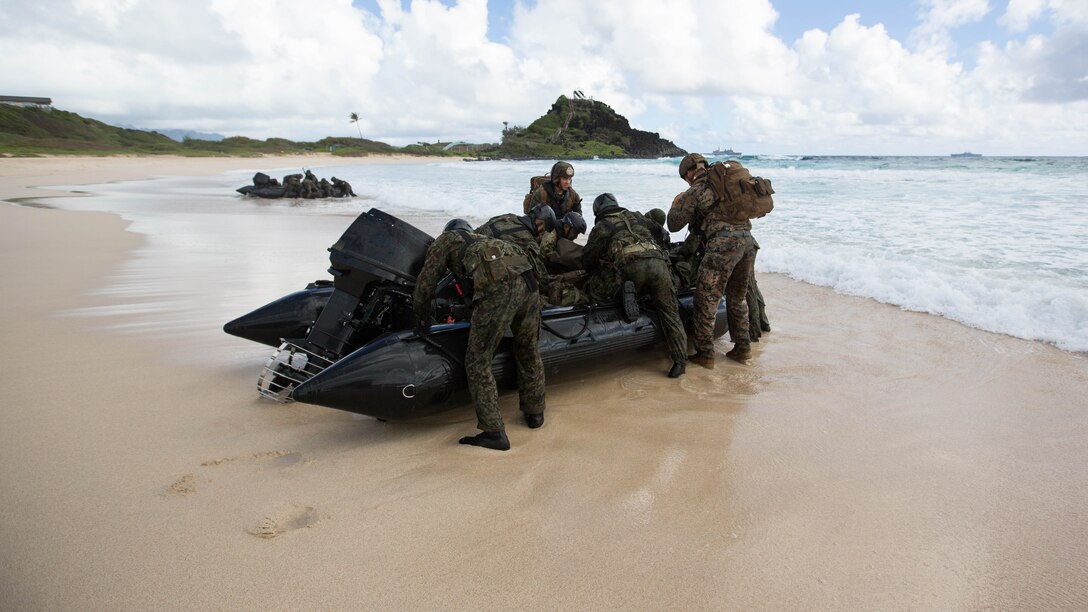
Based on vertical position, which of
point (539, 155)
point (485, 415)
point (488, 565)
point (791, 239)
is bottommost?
point (488, 565)

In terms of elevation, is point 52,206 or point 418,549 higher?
point 52,206

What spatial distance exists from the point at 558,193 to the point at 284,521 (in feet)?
14.2

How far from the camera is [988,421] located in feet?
12.9

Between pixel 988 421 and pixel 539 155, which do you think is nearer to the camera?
pixel 988 421

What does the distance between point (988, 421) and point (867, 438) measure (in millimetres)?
969

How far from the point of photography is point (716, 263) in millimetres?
4977

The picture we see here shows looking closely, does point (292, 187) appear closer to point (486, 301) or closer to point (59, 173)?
point (59, 173)

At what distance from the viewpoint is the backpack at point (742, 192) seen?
16.3 feet

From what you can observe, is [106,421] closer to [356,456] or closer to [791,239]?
[356,456]

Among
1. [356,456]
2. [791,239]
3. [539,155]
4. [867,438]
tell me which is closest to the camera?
[356,456]

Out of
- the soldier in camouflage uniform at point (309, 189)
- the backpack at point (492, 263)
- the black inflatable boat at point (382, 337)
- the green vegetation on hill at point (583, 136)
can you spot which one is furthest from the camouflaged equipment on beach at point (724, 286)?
the green vegetation on hill at point (583, 136)

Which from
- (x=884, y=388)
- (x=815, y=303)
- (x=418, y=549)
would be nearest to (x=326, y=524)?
(x=418, y=549)

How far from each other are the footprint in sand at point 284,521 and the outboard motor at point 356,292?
3.84ft

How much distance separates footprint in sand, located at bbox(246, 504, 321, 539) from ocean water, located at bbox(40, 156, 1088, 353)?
3.77 metres
